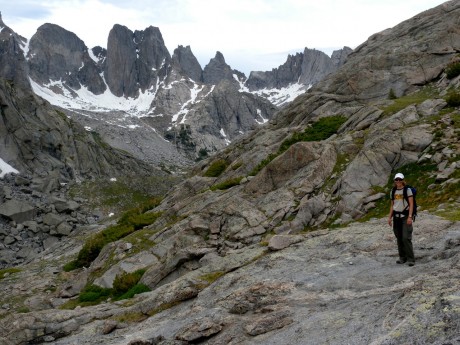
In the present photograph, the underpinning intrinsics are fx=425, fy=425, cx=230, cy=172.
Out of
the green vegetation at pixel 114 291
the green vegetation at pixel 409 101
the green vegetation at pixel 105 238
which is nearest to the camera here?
the green vegetation at pixel 114 291

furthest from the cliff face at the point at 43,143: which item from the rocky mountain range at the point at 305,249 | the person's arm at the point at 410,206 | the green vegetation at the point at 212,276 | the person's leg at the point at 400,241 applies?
the person's arm at the point at 410,206

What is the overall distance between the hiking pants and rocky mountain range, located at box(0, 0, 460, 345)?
1.39 feet

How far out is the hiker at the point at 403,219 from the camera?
38.3 feet

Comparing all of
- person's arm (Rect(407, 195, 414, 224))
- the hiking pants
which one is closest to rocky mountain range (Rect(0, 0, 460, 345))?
the hiking pants

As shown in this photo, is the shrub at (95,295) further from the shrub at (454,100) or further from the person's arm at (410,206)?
the shrub at (454,100)

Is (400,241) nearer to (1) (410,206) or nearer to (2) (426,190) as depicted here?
(1) (410,206)

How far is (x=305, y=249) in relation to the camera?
1523cm

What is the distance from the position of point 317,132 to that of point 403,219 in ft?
70.1

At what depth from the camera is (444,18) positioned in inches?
1693

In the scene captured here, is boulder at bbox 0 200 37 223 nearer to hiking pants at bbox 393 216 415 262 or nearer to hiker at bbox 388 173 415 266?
hiker at bbox 388 173 415 266

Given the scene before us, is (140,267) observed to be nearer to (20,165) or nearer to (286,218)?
(286,218)

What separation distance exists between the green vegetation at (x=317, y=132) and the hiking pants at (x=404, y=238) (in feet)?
63.8

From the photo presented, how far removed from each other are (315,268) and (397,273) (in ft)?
8.65

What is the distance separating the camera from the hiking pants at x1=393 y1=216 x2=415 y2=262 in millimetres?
11633
